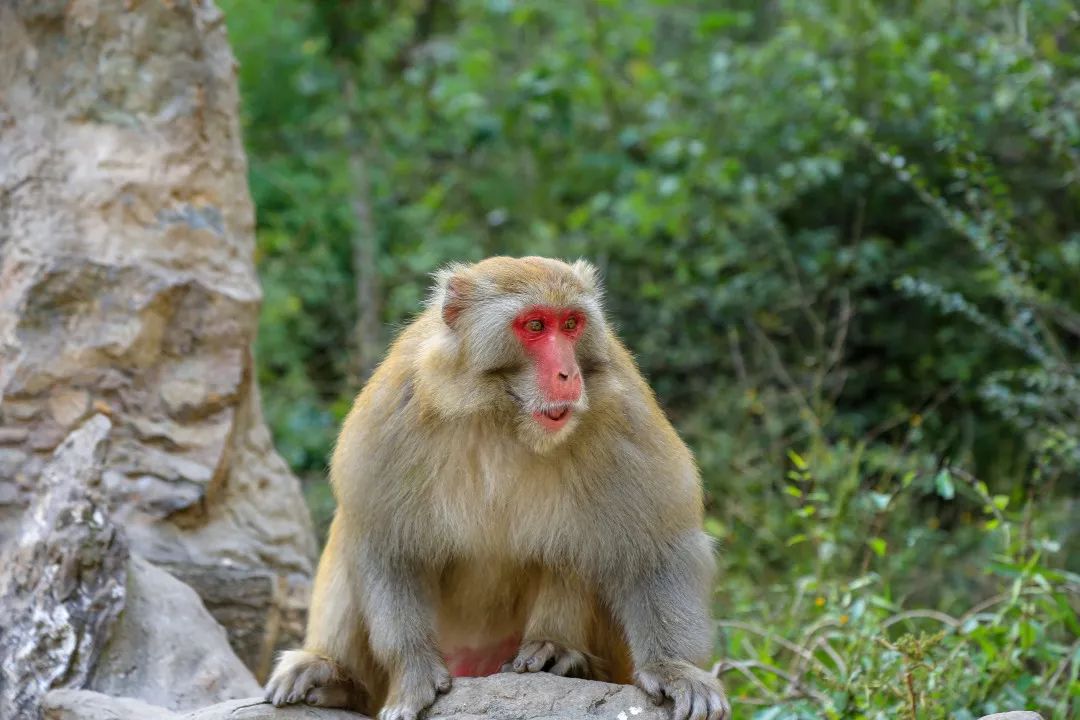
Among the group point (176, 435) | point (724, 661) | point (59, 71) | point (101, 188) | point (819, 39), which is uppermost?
point (819, 39)

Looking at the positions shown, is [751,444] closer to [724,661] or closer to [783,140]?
[783,140]

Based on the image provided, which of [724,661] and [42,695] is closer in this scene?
[42,695]

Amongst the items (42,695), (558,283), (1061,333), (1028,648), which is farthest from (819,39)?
(42,695)

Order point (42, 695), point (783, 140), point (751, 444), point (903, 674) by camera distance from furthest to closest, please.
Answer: point (783, 140) → point (751, 444) → point (903, 674) → point (42, 695)

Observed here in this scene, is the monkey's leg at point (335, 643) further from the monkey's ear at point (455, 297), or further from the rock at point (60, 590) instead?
the monkey's ear at point (455, 297)

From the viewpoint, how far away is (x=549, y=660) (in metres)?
4.08

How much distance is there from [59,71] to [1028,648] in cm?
463

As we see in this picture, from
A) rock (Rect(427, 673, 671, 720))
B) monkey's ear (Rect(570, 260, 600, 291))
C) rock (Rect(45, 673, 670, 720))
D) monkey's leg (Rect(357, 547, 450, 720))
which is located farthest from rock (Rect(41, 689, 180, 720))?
monkey's ear (Rect(570, 260, 600, 291))

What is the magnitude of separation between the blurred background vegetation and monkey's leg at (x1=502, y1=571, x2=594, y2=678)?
8.46 ft

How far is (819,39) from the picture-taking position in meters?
9.43

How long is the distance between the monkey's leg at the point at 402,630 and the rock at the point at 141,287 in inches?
52.7

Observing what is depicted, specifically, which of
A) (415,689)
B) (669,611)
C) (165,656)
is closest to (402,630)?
(415,689)

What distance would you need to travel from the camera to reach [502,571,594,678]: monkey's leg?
4.10m

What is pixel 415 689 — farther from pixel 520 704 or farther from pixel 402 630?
pixel 520 704
